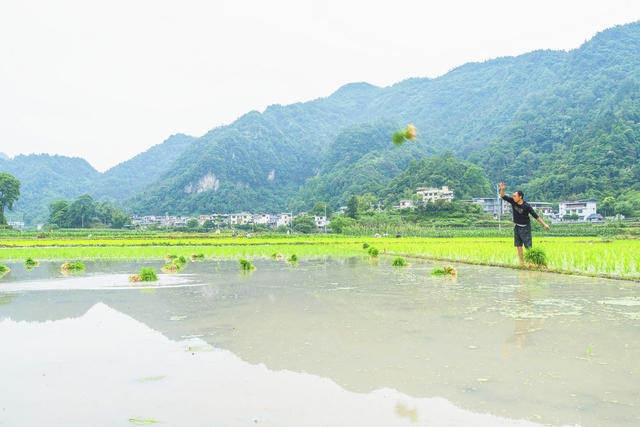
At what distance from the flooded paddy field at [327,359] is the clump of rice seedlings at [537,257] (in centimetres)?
424

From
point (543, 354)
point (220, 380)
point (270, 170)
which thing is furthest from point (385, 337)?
point (270, 170)

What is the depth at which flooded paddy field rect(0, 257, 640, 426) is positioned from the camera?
3395 mm

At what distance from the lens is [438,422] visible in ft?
10.4

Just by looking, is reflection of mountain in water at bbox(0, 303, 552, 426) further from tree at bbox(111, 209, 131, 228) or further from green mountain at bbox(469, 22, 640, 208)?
tree at bbox(111, 209, 131, 228)

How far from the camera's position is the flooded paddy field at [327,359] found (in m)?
3.39

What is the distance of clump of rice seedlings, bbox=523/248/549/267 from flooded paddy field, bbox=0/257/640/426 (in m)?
4.24

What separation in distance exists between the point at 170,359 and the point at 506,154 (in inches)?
5017

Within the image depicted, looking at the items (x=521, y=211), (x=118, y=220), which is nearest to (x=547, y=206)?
(x=521, y=211)

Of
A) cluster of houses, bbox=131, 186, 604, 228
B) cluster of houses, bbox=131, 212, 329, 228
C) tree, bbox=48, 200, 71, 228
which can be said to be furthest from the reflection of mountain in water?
cluster of houses, bbox=131, 212, 329, 228

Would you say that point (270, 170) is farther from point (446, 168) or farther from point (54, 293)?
point (54, 293)

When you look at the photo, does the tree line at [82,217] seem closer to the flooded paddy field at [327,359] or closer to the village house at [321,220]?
the village house at [321,220]

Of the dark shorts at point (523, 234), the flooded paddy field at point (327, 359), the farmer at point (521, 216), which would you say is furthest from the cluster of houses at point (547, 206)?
the flooded paddy field at point (327, 359)

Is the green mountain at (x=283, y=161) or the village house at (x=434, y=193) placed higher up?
the green mountain at (x=283, y=161)

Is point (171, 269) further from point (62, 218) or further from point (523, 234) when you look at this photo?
point (62, 218)
